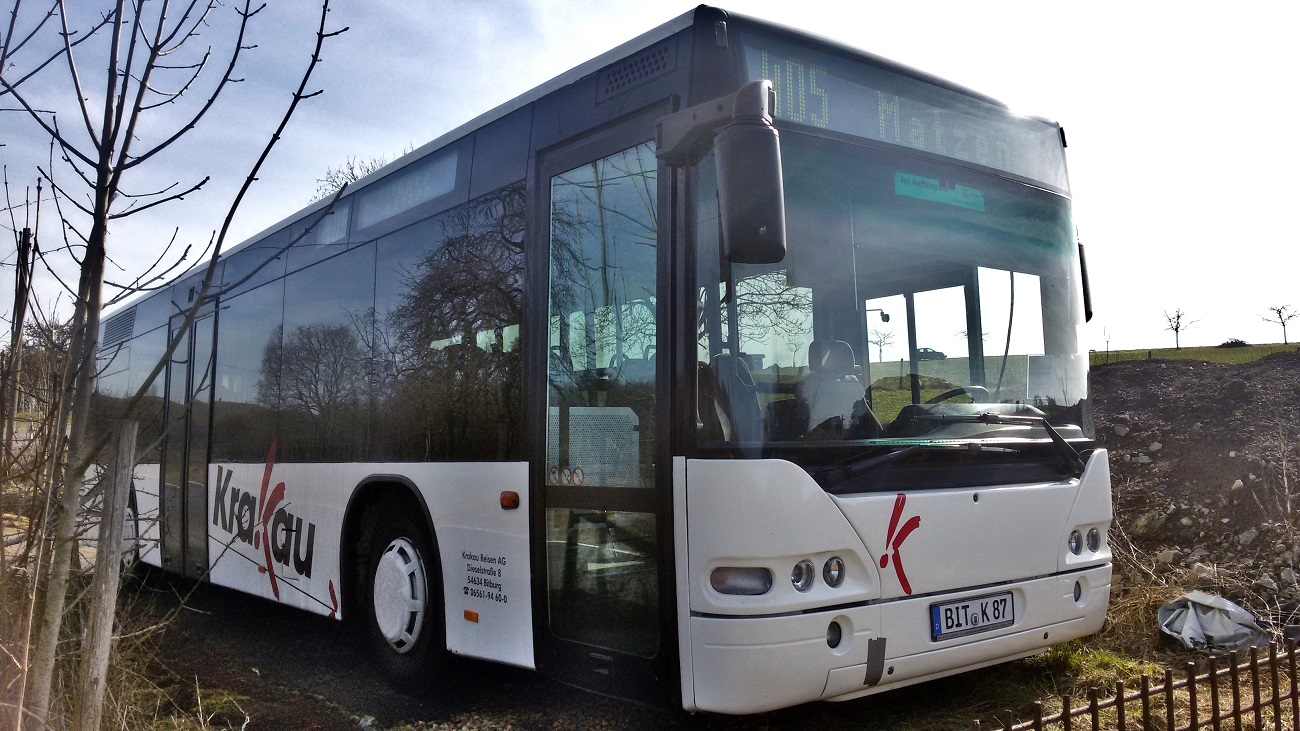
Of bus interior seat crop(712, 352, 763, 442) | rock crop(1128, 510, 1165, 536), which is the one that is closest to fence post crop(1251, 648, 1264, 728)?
bus interior seat crop(712, 352, 763, 442)

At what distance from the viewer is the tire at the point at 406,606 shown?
5.48 m

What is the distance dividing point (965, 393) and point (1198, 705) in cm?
187

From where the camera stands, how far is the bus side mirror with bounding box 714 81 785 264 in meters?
3.59

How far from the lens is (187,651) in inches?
283

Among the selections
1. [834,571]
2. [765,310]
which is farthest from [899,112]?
[834,571]

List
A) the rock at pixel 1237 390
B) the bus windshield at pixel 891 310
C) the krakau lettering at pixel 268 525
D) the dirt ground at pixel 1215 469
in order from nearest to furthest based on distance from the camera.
A: 1. the bus windshield at pixel 891 310
2. the krakau lettering at pixel 268 525
3. the dirt ground at pixel 1215 469
4. the rock at pixel 1237 390

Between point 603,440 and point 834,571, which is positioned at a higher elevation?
point 603,440

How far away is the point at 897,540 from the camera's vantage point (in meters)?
4.12

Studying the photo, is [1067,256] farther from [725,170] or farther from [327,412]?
[327,412]

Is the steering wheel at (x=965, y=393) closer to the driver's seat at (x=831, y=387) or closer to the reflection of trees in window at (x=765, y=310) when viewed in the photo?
the driver's seat at (x=831, y=387)

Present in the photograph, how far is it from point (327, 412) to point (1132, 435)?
7676 millimetres

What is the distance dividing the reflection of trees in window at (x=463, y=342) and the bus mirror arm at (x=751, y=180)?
1.67 m

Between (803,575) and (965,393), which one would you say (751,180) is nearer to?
(803,575)

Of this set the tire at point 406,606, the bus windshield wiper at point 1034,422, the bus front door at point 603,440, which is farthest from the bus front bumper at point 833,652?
the tire at point 406,606
